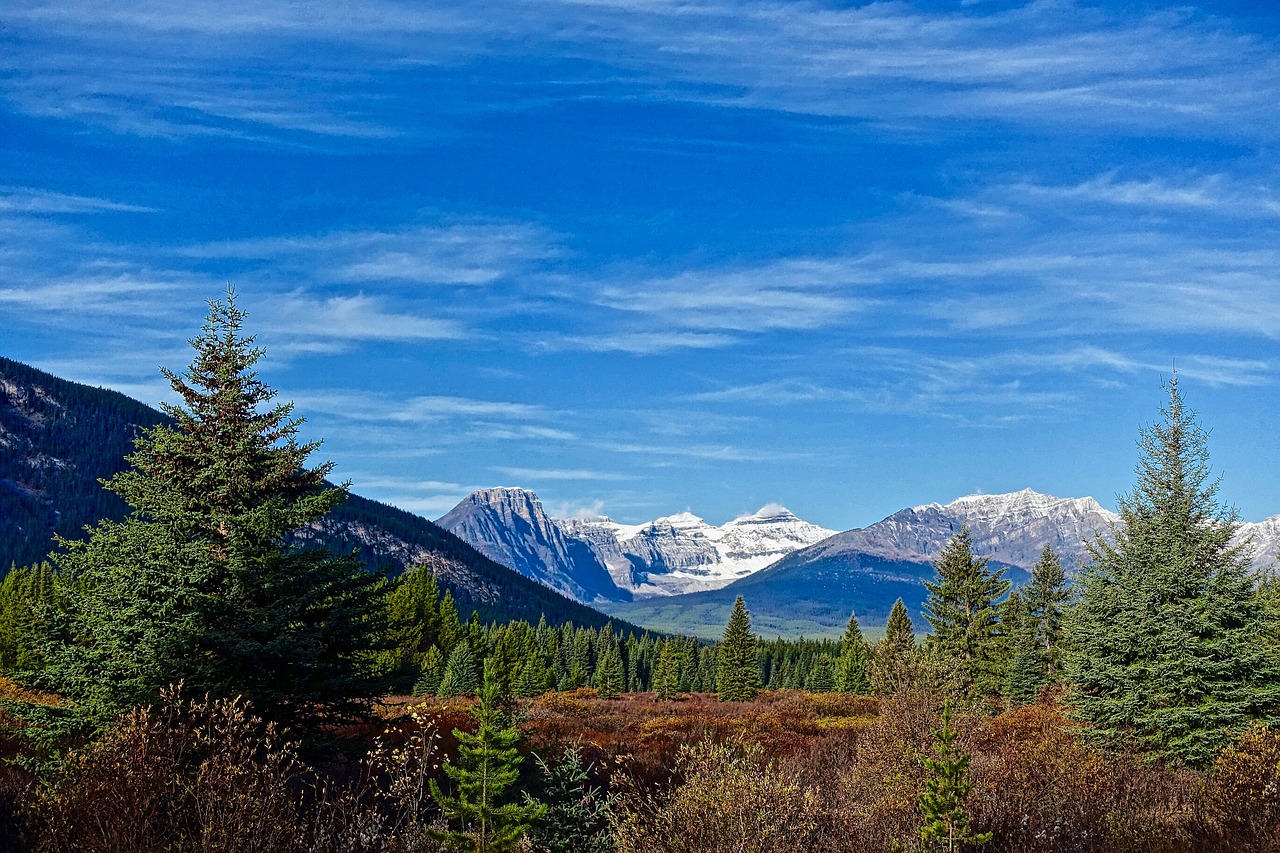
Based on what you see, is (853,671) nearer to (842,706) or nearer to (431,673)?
(842,706)

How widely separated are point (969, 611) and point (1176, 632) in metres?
30.9

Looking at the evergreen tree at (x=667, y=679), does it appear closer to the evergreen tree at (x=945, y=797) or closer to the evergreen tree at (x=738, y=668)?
the evergreen tree at (x=738, y=668)

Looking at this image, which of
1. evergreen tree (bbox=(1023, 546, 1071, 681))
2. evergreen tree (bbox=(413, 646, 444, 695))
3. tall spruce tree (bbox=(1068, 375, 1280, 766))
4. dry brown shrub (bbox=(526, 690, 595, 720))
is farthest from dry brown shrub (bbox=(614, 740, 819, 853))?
evergreen tree (bbox=(413, 646, 444, 695))

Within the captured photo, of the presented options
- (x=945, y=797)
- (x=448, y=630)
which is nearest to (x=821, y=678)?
(x=448, y=630)

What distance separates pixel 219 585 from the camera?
16.4 m

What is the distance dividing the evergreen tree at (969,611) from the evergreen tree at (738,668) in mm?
21987

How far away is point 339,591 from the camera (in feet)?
57.7

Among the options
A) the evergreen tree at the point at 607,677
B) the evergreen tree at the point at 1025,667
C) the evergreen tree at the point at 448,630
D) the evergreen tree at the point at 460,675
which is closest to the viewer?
the evergreen tree at the point at 1025,667

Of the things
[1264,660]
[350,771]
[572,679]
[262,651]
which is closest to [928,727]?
[1264,660]

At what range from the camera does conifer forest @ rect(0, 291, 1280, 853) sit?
35.8 ft

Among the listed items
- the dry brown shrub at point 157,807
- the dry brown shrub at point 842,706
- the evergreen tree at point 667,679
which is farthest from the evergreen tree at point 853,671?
the dry brown shrub at point 157,807

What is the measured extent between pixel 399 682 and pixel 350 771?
10.7 ft

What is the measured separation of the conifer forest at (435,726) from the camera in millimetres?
10922

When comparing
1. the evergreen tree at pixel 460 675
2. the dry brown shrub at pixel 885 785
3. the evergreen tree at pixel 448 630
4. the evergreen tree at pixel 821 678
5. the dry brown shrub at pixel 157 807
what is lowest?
the evergreen tree at pixel 821 678
